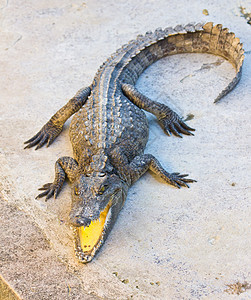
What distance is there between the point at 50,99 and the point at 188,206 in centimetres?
257

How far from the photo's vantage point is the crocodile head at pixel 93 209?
11.4 ft

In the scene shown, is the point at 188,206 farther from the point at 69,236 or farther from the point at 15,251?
the point at 15,251

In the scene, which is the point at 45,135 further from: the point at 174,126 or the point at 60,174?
the point at 174,126

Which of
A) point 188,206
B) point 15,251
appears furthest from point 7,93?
point 188,206

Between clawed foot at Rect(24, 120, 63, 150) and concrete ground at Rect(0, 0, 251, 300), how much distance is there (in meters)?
0.09

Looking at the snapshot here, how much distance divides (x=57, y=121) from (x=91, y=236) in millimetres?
1876

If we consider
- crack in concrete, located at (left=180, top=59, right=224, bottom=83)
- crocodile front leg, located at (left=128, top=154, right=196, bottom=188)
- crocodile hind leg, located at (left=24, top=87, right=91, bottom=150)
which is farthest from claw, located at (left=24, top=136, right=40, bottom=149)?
crack in concrete, located at (left=180, top=59, right=224, bottom=83)

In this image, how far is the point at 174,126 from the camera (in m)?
4.93

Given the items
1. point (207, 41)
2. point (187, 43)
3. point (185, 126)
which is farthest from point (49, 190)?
point (207, 41)

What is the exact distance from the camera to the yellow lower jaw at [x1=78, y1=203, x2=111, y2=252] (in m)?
3.56

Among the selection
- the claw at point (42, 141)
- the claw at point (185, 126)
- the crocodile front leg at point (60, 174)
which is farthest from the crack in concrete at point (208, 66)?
the crocodile front leg at point (60, 174)

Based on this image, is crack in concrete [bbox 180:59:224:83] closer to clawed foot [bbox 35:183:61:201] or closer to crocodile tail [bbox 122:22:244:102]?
crocodile tail [bbox 122:22:244:102]

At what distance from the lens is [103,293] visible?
3.28 m

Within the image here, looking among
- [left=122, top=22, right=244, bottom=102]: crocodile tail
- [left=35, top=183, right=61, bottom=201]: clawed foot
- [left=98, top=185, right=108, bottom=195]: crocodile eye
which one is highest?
[left=122, top=22, right=244, bottom=102]: crocodile tail
